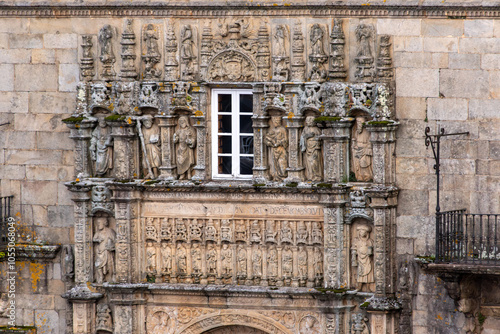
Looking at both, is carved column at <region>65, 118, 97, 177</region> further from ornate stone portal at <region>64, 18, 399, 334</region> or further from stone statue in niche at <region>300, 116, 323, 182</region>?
stone statue in niche at <region>300, 116, 323, 182</region>

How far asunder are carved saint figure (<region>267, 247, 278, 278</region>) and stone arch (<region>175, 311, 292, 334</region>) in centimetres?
70

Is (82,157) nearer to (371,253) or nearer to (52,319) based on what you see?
(52,319)

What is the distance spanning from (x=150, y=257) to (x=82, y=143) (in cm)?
204

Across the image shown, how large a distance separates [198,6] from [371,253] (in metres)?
4.47

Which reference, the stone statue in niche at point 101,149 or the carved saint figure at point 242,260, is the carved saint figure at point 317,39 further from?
the stone statue in niche at point 101,149

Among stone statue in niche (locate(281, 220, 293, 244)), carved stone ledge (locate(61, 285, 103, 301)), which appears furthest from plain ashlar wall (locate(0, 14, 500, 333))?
stone statue in niche (locate(281, 220, 293, 244))

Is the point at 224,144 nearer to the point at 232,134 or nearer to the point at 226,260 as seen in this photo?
the point at 232,134

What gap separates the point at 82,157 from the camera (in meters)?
20.0

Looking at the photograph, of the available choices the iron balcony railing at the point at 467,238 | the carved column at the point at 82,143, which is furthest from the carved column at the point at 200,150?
the iron balcony railing at the point at 467,238

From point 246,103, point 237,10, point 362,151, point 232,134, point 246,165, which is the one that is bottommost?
point 246,165

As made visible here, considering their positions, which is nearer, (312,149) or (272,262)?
(312,149)

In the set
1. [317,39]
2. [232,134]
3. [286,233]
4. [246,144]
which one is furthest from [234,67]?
[286,233]

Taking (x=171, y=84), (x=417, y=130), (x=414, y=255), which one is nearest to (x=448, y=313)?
(x=414, y=255)

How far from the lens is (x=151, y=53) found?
19531 millimetres
